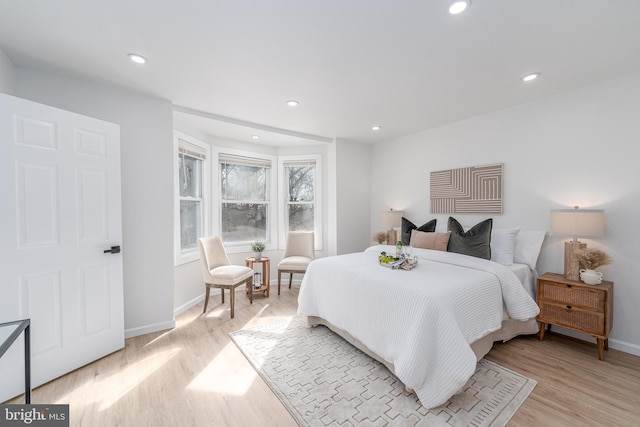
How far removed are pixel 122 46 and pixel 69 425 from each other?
257 centimetres

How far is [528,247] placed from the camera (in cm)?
277

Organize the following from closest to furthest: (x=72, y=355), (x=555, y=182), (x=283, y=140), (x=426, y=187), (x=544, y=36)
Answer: (x=544, y=36), (x=72, y=355), (x=555, y=182), (x=426, y=187), (x=283, y=140)

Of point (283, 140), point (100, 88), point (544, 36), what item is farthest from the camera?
point (283, 140)

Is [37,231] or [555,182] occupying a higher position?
[555,182]

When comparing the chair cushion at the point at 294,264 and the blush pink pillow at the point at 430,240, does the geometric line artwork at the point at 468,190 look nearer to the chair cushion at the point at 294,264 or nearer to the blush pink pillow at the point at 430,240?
the blush pink pillow at the point at 430,240

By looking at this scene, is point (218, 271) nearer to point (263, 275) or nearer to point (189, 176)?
point (263, 275)

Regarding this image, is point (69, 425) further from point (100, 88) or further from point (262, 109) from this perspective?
point (262, 109)

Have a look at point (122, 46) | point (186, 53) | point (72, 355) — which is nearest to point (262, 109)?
point (186, 53)

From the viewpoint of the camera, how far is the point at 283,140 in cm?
426

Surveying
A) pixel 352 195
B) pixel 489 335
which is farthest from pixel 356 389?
pixel 352 195

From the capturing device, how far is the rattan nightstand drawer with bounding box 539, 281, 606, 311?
219cm

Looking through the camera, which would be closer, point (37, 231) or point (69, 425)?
point (69, 425)

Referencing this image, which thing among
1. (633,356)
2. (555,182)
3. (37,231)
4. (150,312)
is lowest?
(633,356)

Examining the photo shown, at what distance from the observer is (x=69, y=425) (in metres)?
1.57
